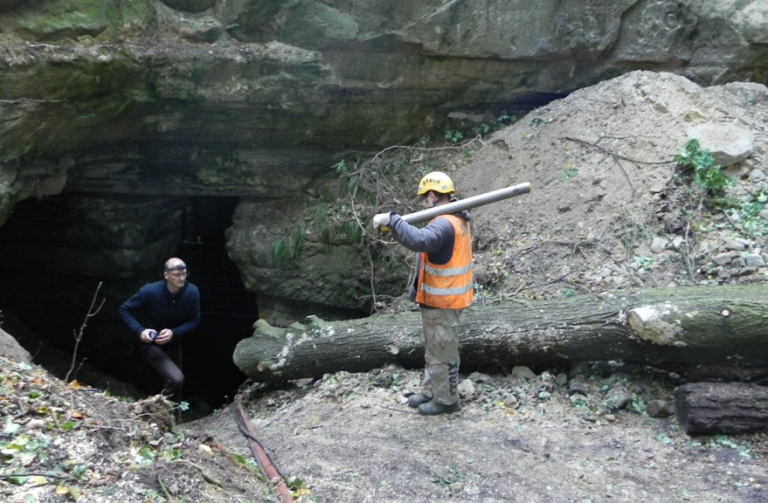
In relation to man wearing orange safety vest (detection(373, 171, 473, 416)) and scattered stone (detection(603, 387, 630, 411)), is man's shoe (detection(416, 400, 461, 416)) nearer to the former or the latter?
man wearing orange safety vest (detection(373, 171, 473, 416))

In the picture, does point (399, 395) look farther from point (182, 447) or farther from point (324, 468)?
point (182, 447)

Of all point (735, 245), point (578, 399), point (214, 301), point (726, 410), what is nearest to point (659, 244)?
point (735, 245)

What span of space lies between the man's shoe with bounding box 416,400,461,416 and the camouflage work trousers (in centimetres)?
4

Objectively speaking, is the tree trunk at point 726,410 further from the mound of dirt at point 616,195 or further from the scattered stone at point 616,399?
the mound of dirt at point 616,195

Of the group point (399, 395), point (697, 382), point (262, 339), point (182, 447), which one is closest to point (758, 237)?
point (697, 382)

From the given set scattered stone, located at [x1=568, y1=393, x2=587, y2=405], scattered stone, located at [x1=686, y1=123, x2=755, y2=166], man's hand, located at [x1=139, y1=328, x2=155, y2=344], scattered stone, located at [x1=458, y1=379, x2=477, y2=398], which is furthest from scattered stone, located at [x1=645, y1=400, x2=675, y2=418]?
man's hand, located at [x1=139, y1=328, x2=155, y2=344]

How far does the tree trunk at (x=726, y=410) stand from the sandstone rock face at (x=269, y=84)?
4178 mm

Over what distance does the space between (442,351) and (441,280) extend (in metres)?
0.56

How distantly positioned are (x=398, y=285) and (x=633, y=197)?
2.96 metres

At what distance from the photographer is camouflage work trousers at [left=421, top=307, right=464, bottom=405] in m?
5.05

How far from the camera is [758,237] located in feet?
19.7

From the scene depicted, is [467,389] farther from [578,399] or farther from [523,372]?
[578,399]

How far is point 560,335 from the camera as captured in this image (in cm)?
539

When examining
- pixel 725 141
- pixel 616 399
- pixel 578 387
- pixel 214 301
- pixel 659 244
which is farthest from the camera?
pixel 214 301
